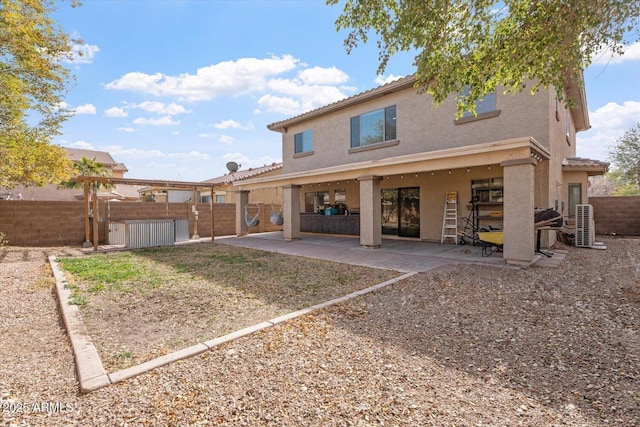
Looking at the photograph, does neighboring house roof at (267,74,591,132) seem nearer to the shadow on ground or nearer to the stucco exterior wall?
the stucco exterior wall

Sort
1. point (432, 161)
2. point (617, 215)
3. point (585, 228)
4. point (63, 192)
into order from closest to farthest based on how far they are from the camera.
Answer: point (432, 161) < point (585, 228) < point (617, 215) < point (63, 192)

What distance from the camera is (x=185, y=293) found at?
5562mm

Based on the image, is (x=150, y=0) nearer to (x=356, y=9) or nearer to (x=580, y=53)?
(x=356, y=9)

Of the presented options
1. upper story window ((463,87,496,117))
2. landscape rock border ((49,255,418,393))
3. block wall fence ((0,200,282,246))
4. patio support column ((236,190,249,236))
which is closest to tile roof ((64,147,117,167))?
block wall fence ((0,200,282,246))

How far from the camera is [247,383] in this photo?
107 inches

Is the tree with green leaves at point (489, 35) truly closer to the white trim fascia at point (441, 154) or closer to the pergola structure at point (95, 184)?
the white trim fascia at point (441, 154)

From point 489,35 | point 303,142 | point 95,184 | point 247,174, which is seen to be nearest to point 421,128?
point 489,35

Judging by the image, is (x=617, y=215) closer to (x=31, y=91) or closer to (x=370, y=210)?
(x=370, y=210)

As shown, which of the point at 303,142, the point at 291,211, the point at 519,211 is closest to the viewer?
the point at 519,211

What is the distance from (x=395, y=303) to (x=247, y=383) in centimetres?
283

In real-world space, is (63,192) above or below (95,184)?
above

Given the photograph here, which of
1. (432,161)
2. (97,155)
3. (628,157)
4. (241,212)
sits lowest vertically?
(241,212)

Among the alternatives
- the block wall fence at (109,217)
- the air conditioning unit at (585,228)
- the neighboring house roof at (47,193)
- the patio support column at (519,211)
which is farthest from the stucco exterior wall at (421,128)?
the neighboring house roof at (47,193)

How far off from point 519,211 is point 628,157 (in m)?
25.0
